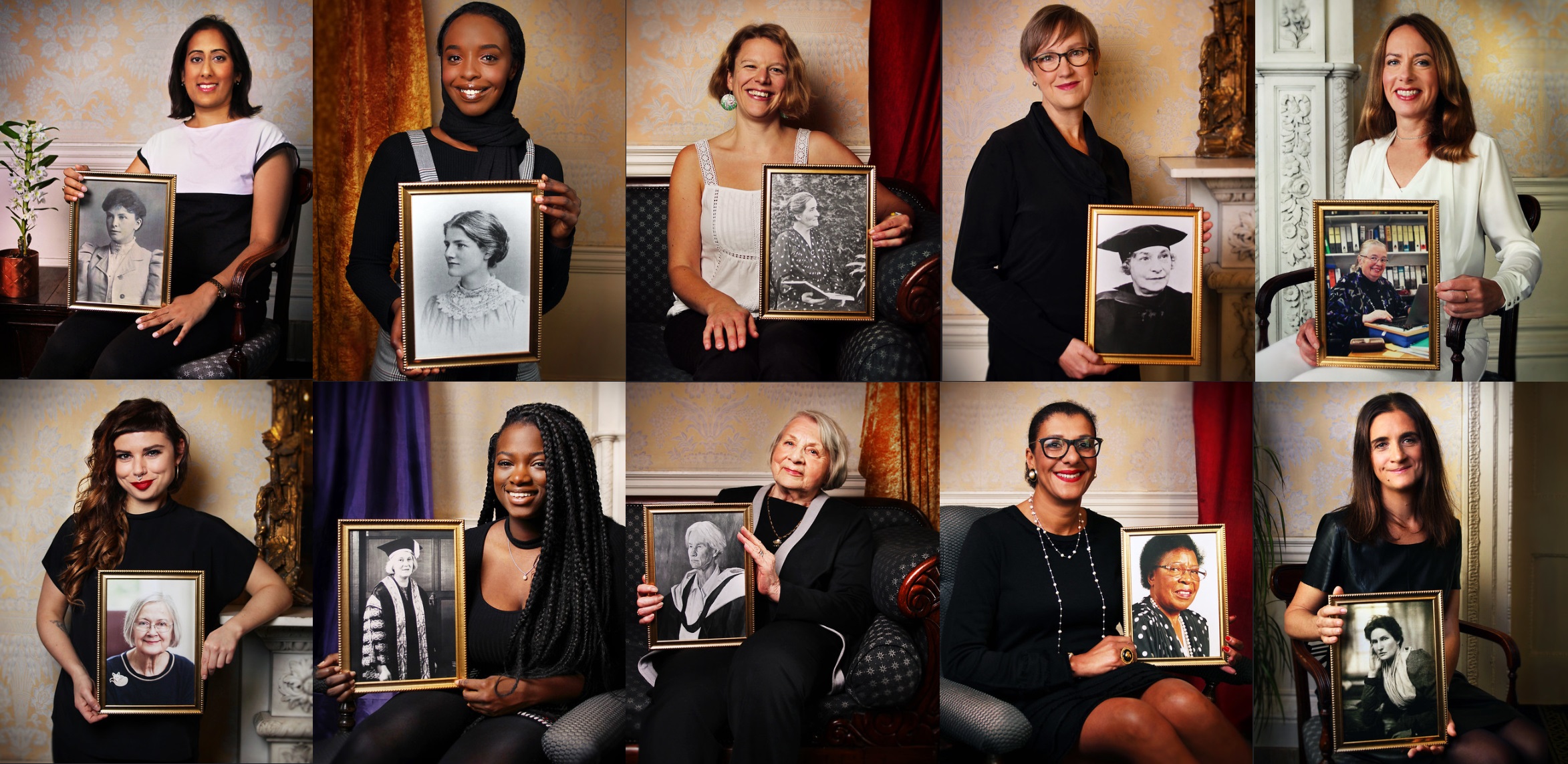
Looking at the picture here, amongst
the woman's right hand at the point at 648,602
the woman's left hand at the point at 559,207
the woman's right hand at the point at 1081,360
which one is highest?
the woman's left hand at the point at 559,207

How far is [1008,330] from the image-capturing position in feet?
9.55

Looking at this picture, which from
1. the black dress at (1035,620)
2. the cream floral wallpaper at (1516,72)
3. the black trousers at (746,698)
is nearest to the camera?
the black trousers at (746,698)

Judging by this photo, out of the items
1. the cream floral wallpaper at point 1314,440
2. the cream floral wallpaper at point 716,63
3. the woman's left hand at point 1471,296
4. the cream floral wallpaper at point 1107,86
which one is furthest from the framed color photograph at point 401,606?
the woman's left hand at point 1471,296

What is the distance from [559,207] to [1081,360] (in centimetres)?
147

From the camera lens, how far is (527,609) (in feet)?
9.52

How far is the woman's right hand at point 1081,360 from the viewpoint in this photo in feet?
9.52

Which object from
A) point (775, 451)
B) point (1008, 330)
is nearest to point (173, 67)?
point (775, 451)

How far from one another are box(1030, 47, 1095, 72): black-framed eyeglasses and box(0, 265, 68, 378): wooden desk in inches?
108

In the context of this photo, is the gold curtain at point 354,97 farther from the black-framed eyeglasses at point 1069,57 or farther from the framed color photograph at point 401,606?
the black-framed eyeglasses at point 1069,57

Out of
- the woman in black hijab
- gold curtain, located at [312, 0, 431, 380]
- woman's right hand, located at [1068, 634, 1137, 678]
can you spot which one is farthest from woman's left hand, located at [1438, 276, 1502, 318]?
gold curtain, located at [312, 0, 431, 380]

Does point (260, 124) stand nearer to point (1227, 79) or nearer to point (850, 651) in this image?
point (850, 651)

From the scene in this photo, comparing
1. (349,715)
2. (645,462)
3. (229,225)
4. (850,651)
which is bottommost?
(349,715)

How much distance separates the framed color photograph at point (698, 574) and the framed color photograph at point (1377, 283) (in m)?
1.69

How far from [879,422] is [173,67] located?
7.17ft
